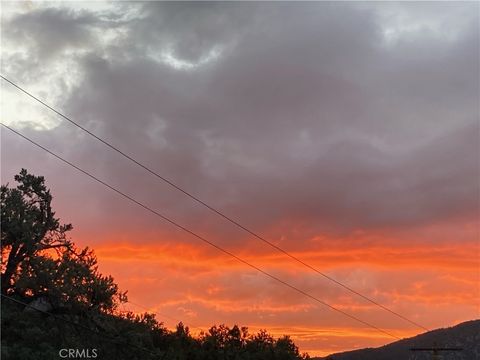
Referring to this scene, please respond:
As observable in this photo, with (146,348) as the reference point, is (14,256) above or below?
above

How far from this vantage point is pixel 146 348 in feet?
146

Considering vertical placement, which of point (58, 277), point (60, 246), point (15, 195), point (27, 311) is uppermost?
point (15, 195)

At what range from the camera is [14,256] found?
4100 cm

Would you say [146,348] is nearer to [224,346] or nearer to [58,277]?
[58,277]

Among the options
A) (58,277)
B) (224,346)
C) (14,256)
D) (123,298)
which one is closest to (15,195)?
(14,256)

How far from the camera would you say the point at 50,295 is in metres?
39.9

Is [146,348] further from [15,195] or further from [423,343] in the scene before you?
[423,343]

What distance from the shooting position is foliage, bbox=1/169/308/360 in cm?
3875

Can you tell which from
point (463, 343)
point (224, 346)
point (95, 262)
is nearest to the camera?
point (95, 262)

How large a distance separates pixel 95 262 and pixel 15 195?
7846 mm

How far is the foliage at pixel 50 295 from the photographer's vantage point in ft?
127

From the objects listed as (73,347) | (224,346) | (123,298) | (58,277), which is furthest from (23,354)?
(224,346)

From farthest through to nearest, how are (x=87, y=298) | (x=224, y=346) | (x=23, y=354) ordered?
(x=224, y=346) → (x=87, y=298) → (x=23, y=354)

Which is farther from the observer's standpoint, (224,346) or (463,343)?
(463,343)
